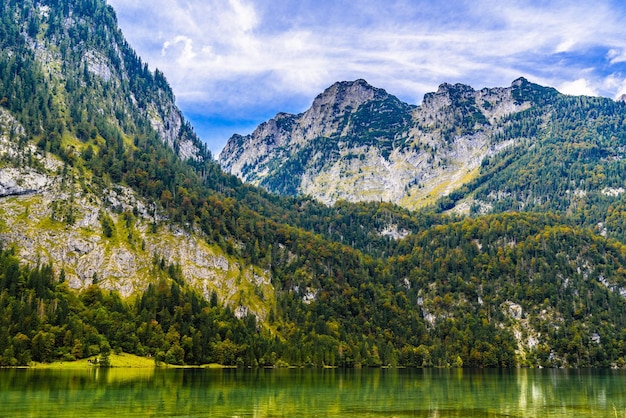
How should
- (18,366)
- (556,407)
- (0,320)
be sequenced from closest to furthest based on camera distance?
(556,407), (18,366), (0,320)

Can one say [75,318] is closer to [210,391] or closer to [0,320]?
[0,320]

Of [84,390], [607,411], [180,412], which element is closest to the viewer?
[180,412]

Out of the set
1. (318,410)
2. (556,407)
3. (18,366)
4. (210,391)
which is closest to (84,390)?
(210,391)

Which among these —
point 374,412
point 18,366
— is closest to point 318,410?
point 374,412

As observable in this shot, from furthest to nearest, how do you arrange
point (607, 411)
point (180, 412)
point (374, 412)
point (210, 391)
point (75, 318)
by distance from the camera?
point (75, 318), point (210, 391), point (607, 411), point (374, 412), point (180, 412)

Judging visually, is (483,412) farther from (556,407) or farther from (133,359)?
(133,359)

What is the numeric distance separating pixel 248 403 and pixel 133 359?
132m

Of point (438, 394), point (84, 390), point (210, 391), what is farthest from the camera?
point (438, 394)

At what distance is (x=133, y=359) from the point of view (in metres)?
191

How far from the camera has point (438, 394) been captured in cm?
9800

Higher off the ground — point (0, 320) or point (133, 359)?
point (0, 320)

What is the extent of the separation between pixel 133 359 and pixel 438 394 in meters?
129

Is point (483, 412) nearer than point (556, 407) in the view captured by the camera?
Yes

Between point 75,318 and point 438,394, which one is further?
point 75,318
